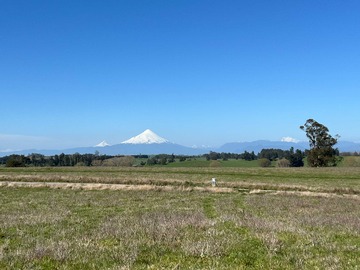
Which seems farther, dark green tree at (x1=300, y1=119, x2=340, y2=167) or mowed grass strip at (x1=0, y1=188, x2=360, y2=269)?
dark green tree at (x1=300, y1=119, x2=340, y2=167)

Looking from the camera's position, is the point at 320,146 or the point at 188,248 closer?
the point at 188,248

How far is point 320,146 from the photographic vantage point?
405 ft

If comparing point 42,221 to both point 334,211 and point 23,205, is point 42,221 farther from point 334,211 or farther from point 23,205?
point 334,211

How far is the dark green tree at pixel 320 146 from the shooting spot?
395 ft

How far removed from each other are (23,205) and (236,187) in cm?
2913

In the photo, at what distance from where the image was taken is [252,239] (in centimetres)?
1270

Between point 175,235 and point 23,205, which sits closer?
point 175,235

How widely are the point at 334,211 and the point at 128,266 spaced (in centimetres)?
2238

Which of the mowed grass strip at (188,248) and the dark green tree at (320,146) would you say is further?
the dark green tree at (320,146)

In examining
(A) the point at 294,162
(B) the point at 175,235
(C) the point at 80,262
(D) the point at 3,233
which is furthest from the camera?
(A) the point at 294,162

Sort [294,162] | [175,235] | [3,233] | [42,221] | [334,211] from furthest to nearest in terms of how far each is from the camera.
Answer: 1. [294,162]
2. [334,211]
3. [42,221]
4. [3,233]
5. [175,235]

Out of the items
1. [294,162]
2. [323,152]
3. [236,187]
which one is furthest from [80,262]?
[294,162]

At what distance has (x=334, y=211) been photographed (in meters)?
27.3

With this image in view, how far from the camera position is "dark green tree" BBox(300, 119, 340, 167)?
4742 inches
